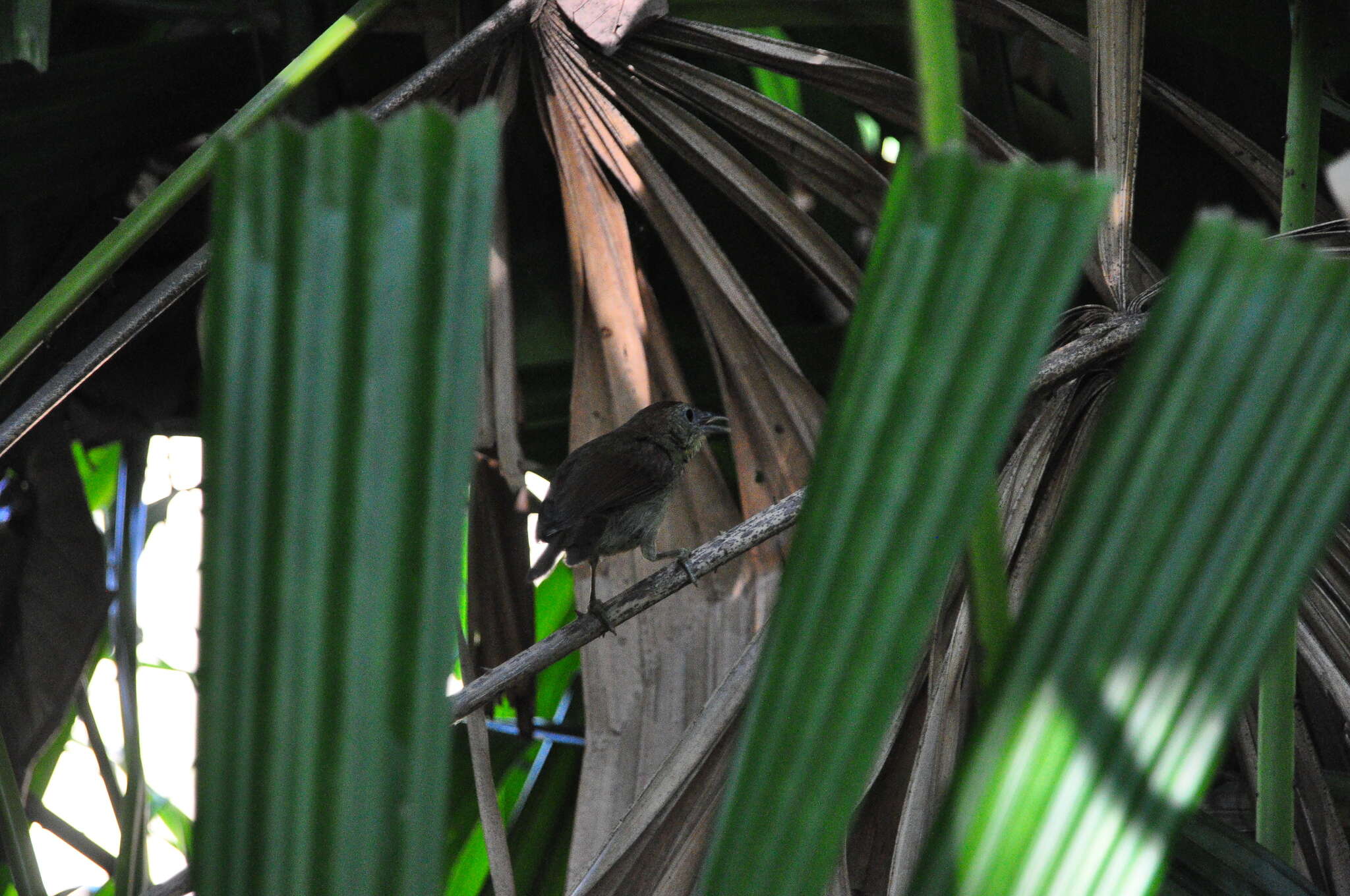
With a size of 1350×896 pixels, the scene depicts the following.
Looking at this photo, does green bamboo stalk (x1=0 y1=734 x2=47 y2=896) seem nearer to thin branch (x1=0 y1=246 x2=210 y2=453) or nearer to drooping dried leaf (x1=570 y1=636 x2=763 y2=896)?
thin branch (x1=0 y1=246 x2=210 y2=453)

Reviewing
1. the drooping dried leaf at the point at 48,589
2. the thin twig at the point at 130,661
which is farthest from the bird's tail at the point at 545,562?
the drooping dried leaf at the point at 48,589

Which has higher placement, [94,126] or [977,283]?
[94,126]

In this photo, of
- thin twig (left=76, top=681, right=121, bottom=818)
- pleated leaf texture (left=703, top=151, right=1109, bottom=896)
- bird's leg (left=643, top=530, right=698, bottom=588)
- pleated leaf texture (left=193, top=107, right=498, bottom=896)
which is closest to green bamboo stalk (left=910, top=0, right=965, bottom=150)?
pleated leaf texture (left=703, top=151, right=1109, bottom=896)

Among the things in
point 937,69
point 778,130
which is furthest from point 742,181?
point 937,69

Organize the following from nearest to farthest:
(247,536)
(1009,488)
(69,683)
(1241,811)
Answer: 1. (247,536)
2. (1009,488)
3. (1241,811)
4. (69,683)

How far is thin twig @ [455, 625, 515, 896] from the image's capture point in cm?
176

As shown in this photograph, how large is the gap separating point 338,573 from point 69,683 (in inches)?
105

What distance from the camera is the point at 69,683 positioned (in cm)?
293

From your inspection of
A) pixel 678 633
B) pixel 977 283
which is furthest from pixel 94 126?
pixel 977 283

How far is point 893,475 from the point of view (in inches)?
28.5

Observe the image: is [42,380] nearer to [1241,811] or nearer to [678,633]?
[678,633]

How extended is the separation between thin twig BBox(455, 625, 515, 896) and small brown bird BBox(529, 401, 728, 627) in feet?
2.23

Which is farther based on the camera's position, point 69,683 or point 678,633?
point 69,683

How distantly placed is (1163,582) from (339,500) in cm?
53
